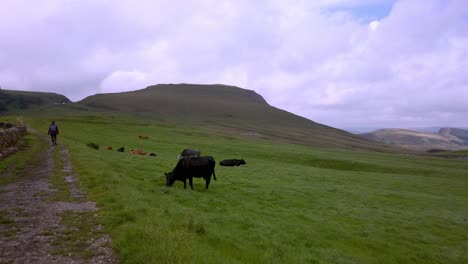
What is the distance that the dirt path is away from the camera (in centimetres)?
771

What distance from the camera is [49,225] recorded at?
382 inches

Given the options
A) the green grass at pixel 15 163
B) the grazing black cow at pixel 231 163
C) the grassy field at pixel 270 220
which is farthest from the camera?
the grazing black cow at pixel 231 163

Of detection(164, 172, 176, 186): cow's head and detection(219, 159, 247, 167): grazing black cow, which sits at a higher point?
detection(164, 172, 176, 186): cow's head

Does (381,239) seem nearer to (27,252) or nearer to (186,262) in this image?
(186,262)

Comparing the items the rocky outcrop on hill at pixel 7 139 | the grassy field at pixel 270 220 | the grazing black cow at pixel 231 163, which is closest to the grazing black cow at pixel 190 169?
the grassy field at pixel 270 220

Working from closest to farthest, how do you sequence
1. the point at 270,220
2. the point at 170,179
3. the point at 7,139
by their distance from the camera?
1. the point at 270,220
2. the point at 170,179
3. the point at 7,139

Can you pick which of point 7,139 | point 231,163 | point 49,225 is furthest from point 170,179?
point 7,139

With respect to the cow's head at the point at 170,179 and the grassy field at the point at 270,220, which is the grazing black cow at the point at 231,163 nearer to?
the grassy field at the point at 270,220

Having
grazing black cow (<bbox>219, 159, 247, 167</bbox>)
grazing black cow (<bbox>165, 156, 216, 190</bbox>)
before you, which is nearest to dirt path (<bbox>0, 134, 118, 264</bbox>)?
grazing black cow (<bbox>165, 156, 216, 190</bbox>)

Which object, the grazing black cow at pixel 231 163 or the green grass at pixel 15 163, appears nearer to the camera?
the green grass at pixel 15 163

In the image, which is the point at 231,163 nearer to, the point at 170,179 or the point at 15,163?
the point at 170,179

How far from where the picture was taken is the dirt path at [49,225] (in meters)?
7.71

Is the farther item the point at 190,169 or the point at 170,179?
the point at 170,179

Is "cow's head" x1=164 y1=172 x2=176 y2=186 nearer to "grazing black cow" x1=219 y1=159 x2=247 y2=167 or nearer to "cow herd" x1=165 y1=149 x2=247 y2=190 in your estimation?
"cow herd" x1=165 y1=149 x2=247 y2=190
